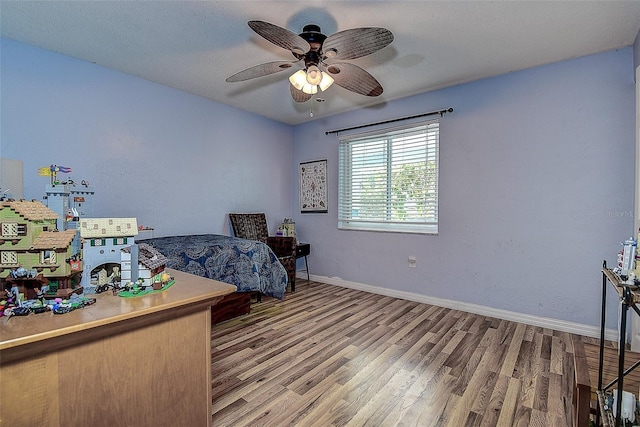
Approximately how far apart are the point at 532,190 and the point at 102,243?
3454 mm

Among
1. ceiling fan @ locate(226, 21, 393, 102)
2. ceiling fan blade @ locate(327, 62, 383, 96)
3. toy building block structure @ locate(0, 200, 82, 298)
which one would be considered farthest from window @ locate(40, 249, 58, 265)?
ceiling fan blade @ locate(327, 62, 383, 96)

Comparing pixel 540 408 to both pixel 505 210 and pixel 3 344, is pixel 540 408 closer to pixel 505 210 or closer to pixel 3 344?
pixel 505 210

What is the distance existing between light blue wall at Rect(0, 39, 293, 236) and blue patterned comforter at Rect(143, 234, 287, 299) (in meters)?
0.62

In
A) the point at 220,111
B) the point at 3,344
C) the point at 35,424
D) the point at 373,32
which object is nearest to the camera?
the point at 3,344

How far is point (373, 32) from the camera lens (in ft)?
5.32

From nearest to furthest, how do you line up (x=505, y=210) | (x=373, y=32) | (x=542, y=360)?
(x=373, y=32) < (x=542, y=360) < (x=505, y=210)

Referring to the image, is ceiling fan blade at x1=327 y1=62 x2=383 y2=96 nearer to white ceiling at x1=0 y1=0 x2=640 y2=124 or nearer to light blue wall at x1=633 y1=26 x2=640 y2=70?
white ceiling at x1=0 y1=0 x2=640 y2=124

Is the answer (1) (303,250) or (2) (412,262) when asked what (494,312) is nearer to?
(2) (412,262)

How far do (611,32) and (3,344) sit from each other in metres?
3.82

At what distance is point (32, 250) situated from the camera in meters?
0.96

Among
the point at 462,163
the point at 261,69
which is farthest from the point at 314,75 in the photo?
the point at 462,163

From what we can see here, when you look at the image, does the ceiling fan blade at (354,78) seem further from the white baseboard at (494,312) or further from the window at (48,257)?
the white baseboard at (494,312)

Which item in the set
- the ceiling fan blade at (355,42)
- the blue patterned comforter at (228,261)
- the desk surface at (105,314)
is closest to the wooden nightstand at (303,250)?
the blue patterned comforter at (228,261)

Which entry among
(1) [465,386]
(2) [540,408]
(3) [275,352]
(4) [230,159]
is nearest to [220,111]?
(4) [230,159]
